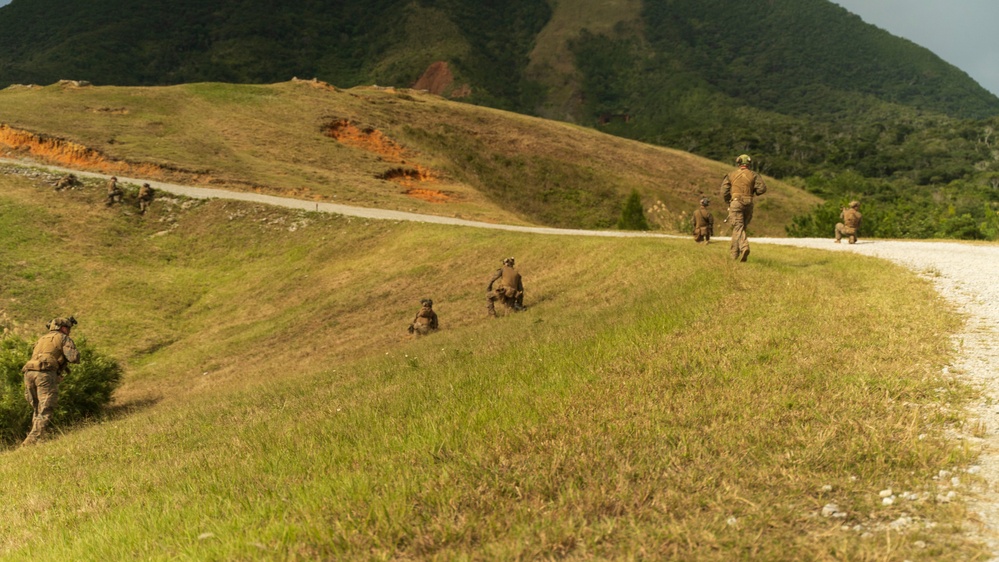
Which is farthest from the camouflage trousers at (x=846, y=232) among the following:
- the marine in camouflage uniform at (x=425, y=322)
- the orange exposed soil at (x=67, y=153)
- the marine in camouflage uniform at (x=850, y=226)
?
the orange exposed soil at (x=67, y=153)

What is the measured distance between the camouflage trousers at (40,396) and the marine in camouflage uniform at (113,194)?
77.5 ft

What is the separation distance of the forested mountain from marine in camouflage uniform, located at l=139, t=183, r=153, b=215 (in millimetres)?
77252

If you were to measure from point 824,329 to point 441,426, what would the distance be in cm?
510

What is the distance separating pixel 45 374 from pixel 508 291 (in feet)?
33.1

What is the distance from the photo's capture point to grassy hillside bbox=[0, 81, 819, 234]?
123 feet

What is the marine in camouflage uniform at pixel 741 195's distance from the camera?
517 inches

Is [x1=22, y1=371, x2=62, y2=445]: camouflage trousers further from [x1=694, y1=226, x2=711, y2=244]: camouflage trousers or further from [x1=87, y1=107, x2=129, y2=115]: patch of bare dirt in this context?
[x1=87, y1=107, x2=129, y2=115]: patch of bare dirt

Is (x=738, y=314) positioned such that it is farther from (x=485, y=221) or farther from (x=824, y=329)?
(x=485, y=221)

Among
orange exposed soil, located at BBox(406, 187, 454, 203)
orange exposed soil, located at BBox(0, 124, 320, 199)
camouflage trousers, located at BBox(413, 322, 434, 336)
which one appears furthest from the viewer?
orange exposed soil, located at BBox(406, 187, 454, 203)

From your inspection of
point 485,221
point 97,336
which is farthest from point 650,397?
point 485,221

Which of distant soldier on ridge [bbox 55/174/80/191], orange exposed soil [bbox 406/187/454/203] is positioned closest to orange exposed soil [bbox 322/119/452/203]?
orange exposed soil [bbox 406/187/454/203]

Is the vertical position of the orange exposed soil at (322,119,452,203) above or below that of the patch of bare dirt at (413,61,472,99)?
below

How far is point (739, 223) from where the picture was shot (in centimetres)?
1344

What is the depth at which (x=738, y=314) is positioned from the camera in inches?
342
